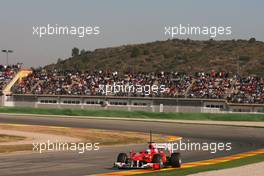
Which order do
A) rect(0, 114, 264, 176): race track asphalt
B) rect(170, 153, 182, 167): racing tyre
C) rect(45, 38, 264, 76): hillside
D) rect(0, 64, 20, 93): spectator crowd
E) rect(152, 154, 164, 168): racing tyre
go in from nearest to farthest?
rect(0, 114, 264, 176): race track asphalt < rect(152, 154, 164, 168): racing tyre < rect(170, 153, 182, 167): racing tyre < rect(0, 64, 20, 93): spectator crowd < rect(45, 38, 264, 76): hillside

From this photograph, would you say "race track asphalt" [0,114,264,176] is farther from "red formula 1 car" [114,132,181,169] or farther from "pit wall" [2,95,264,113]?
"pit wall" [2,95,264,113]

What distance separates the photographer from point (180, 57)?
4678 inches

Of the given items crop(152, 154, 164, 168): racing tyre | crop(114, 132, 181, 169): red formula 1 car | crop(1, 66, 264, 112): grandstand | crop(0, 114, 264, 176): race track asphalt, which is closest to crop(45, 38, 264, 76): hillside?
crop(1, 66, 264, 112): grandstand

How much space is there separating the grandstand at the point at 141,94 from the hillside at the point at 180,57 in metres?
33.4

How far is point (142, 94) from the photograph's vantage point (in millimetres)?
63281

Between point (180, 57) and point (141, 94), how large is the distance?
5658 cm

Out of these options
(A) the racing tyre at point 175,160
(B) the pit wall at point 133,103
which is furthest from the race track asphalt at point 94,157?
(B) the pit wall at point 133,103

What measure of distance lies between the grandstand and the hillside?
110 feet

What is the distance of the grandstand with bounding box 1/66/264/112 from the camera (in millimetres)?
58656

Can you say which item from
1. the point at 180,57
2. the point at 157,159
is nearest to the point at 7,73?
the point at 180,57

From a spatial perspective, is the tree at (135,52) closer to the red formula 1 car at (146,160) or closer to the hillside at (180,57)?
the hillside at (180,57)

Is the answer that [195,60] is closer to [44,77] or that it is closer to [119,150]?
[44,77]

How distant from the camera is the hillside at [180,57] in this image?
10762cm

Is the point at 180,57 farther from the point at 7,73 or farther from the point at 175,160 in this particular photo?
the point at 175,160
